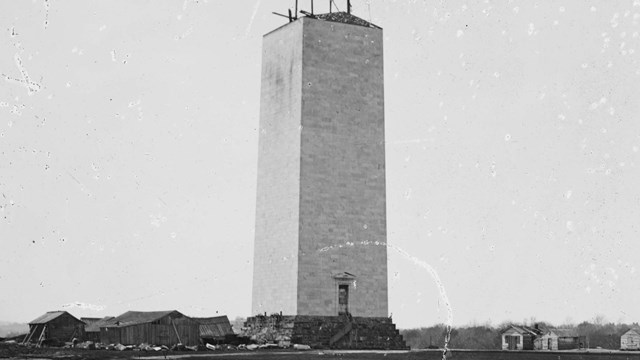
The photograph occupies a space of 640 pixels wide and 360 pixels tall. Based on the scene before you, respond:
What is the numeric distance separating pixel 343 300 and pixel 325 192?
5930 mm

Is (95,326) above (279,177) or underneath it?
underneath

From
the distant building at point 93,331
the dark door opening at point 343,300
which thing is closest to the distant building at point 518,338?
the dark door opening at point 343,300

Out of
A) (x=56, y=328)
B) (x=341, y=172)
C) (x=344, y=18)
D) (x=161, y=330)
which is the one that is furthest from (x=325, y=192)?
(x=56, y=328)

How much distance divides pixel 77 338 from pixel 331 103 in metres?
21.6

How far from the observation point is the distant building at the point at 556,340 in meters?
70.2

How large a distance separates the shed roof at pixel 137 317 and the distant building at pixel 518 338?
2712 cm

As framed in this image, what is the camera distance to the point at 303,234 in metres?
54.0

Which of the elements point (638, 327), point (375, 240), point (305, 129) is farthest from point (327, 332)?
point (638, 327)

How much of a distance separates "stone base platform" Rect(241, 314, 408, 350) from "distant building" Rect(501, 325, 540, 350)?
18245mm

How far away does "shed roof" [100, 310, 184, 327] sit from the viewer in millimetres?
53938

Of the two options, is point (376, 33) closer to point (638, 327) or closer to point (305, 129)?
point (305, 129)

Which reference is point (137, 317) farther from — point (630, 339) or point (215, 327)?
point (630, 339)

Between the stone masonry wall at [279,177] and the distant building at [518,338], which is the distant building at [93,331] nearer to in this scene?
the stone masonry wall at [279,177]

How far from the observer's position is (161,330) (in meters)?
53.4
